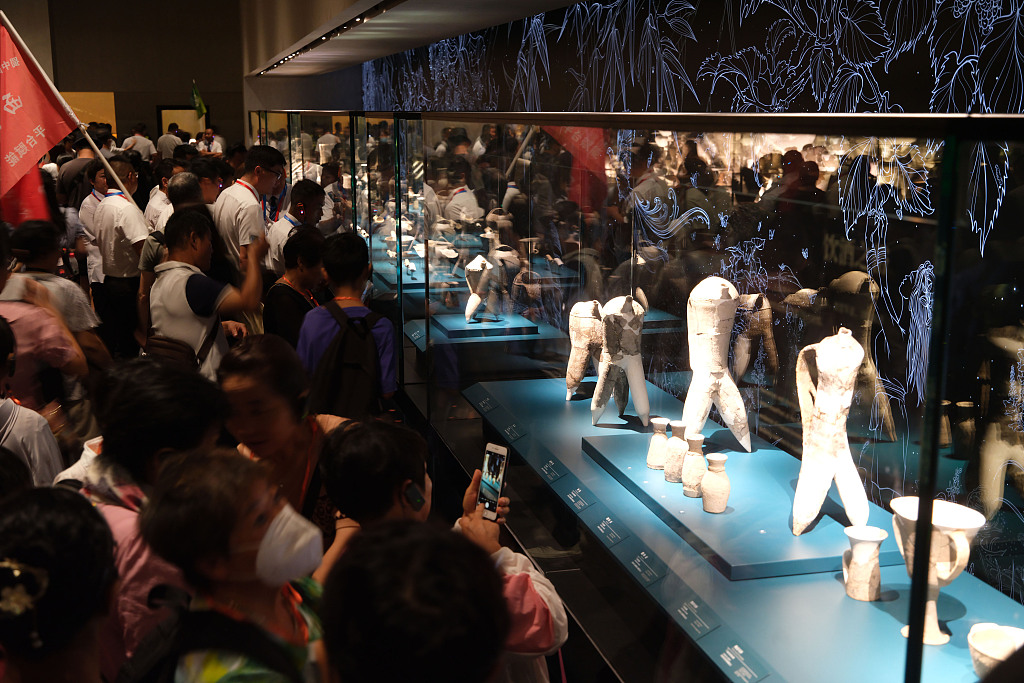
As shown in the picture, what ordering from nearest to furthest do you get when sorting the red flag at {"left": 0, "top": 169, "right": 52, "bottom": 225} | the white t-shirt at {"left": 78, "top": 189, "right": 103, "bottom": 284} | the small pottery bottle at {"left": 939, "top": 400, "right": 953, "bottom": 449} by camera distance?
the small pottery bottle at {"left": 939, "top": 400, "right": 953, "bottom": 449} → the red flag at {"left": 0, "top": 169, "right": 52, "bottom": 225} → the white t-shirt at {"left": 78, "top": 189, "right": 103, "bottom": 284}

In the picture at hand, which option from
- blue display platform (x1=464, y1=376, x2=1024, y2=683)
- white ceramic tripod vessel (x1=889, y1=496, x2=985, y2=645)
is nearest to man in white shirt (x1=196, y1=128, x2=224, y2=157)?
blue display platform (x1=464, y1=376, x2=1024, y2=683)

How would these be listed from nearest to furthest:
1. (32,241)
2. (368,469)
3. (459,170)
Result: (368,469)
(32,241)
(459,170)

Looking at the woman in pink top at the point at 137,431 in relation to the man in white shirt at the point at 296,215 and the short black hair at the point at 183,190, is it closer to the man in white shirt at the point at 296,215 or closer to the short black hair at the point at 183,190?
the short black hair at the point at 183,190

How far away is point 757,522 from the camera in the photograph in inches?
90.1

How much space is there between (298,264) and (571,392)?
130cm

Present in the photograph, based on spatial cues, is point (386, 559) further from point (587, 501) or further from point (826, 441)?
point (587, 501)

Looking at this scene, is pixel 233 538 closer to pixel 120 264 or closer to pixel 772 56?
pixel 772 56

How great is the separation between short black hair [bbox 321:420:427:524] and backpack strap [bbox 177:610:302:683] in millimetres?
492

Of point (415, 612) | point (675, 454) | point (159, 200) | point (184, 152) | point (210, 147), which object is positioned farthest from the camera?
point (210, 147)

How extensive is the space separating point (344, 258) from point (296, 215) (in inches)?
91.8

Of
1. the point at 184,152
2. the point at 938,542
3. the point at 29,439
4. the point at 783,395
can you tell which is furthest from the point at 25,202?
the point at 184,152

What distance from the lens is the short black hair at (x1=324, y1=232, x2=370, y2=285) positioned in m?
3.43

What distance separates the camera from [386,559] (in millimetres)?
1090

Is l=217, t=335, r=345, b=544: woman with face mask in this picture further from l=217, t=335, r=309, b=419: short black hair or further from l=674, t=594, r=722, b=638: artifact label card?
l=674, t=594, r=722, b=638: artifact label card
